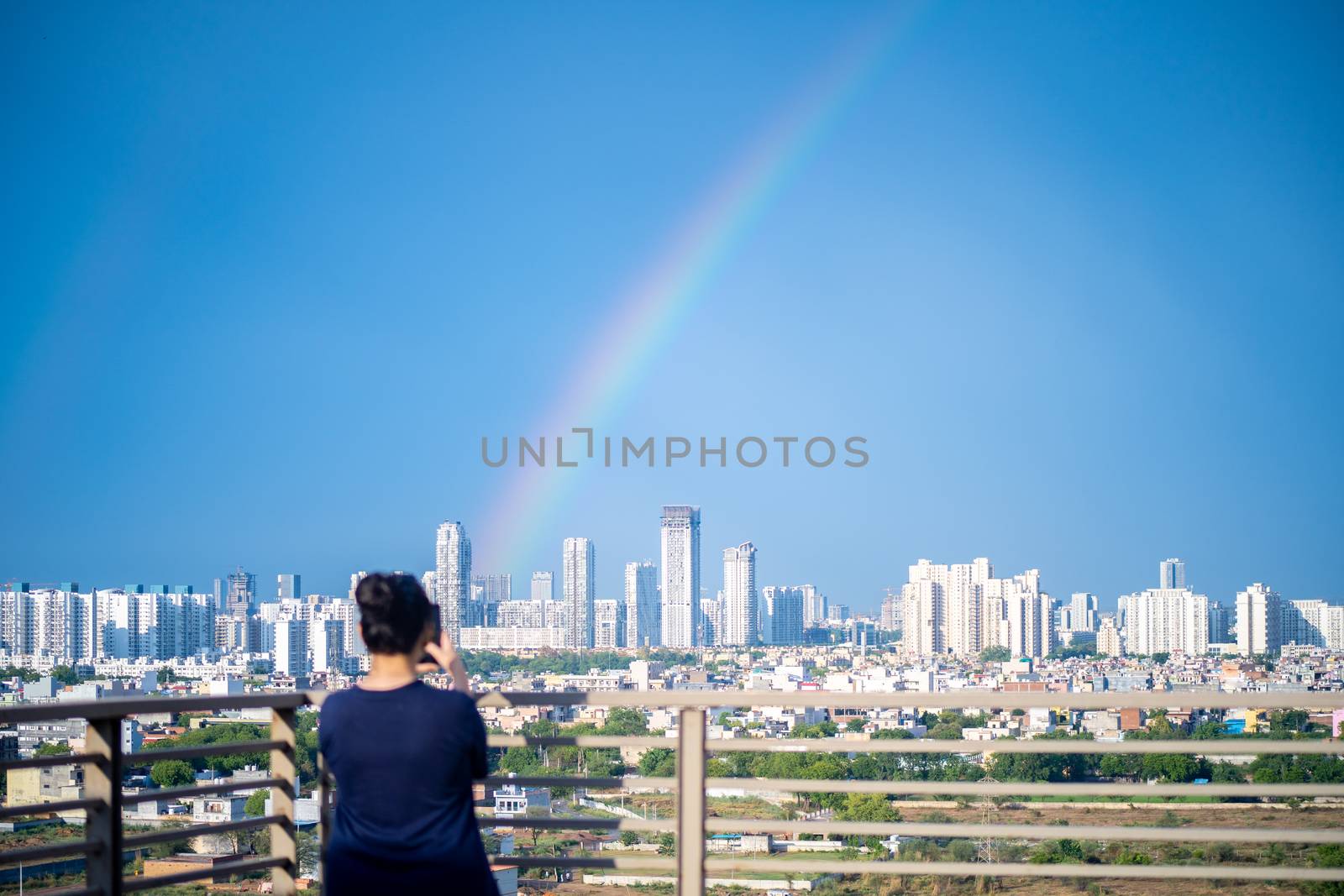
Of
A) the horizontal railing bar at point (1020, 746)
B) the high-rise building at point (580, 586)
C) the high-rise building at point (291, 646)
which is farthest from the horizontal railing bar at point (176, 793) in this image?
the high-rise building at point (580, 586)

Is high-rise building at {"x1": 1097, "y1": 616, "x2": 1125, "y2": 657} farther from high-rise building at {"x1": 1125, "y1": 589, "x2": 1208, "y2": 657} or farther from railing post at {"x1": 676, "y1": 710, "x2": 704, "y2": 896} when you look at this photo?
railing post at {"x1": 676, "y1": 710, "x2": 704, "y2": 896}

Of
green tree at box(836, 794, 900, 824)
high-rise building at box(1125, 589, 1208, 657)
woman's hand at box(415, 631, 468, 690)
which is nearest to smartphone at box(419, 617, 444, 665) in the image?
woman's hand at box(415, 631, 468, 690)

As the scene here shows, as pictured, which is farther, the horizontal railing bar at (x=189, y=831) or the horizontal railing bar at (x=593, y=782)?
the horizontal railing bar at (x=593, y=782)

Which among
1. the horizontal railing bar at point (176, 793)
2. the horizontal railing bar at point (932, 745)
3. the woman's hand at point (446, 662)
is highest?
the woman's hand at point (446, 662)

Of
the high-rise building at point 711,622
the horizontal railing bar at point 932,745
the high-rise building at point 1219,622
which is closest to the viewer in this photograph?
the horizontal railing bar at point 932,745

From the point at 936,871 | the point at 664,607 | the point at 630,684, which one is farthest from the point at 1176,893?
the point at 664,607

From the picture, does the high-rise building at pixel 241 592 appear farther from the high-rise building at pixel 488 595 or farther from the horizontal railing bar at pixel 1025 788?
the horizontal railing bar at pixel 1025 788

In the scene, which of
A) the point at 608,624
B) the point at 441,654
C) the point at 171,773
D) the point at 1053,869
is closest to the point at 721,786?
the point at 1053,869
